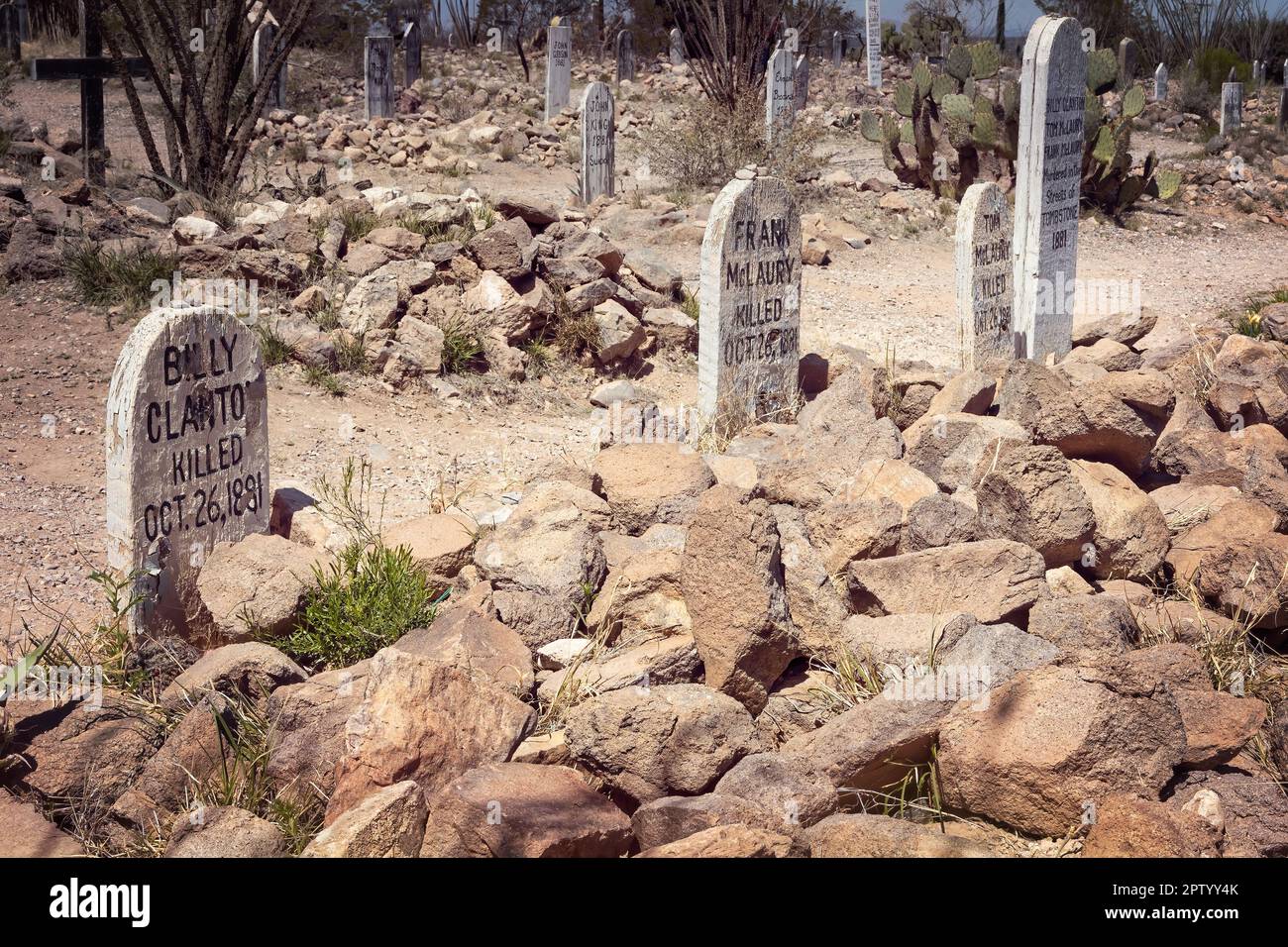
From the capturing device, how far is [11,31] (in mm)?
20609

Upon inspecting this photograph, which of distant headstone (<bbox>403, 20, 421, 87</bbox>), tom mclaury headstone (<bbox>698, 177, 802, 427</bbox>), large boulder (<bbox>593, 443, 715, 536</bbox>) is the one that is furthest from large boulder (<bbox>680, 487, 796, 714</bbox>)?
distant headstone (<bbox>403, 20, 421, 87</bbox>)

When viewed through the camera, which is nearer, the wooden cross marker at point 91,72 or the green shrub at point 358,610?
→ the green shrub at point 358,610

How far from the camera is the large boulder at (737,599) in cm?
345

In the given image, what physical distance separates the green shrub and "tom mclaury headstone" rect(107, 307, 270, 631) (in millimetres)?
468

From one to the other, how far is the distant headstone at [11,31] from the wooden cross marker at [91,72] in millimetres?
10111

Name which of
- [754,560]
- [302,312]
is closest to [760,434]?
[754,560]

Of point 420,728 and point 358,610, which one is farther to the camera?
point 358,610

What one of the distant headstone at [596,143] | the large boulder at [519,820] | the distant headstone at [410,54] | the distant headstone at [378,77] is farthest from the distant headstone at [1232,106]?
the large boulder at [519,820]

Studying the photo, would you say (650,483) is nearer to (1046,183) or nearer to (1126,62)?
(1046,183)

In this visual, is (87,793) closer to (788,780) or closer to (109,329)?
(788,780)

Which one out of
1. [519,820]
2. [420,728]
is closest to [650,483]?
[420,728]

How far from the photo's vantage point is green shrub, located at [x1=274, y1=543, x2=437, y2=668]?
379 centimetres

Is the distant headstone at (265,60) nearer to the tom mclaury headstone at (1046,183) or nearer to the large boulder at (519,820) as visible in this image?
the tom mclaury headstone at (1046,183)

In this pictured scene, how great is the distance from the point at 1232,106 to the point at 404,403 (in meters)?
19.8
